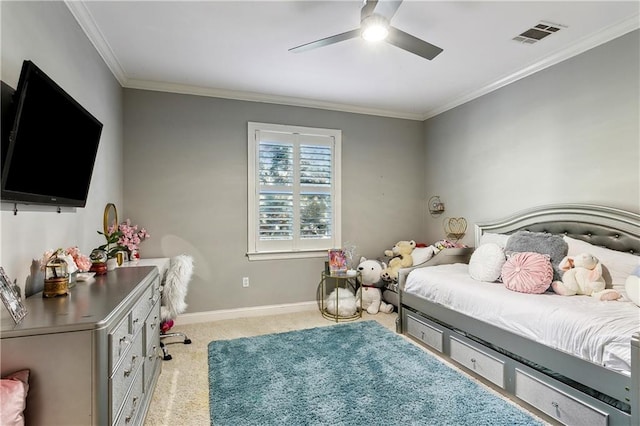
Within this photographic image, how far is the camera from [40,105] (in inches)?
60.9

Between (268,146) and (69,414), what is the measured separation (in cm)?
319

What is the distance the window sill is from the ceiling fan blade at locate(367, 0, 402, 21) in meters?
2.77

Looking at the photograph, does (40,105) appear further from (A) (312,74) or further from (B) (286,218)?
(B) (286,218)

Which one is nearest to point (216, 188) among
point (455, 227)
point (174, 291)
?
point (174, 291)

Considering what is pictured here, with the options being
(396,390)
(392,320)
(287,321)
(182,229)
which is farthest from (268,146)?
(396,390)

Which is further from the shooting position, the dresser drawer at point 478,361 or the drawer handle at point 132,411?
the dresser drawer at point 478,361

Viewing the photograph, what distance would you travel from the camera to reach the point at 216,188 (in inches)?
148

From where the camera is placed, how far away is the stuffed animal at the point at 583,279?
2.26 m

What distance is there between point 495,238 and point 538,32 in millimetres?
1874

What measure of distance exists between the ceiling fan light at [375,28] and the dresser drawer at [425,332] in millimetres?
2353

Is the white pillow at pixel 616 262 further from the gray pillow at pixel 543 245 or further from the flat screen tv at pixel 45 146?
the flat screen tv at pixel 45 146

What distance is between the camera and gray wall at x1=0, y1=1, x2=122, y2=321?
1.49m

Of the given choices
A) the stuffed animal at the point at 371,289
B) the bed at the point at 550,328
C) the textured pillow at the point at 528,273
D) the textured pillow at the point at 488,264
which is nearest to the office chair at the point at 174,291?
the stuffed animal at the point at 371,289

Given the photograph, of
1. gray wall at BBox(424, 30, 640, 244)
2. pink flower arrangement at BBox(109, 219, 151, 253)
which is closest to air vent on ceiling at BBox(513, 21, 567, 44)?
gray wall at BBox(424, 30, 640, 244)
